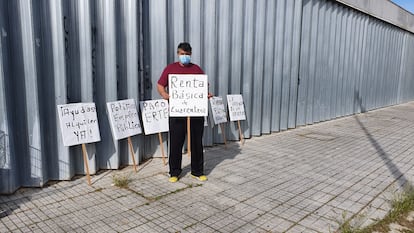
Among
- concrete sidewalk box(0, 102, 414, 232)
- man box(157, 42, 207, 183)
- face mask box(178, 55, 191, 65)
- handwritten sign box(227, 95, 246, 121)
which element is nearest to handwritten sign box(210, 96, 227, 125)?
handwritten sign box(227, 95, 246, 121)

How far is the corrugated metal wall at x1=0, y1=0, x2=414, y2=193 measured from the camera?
4.24m

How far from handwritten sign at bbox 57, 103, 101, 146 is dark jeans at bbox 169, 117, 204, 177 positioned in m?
1.07

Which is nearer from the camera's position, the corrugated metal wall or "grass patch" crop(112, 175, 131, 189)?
the corrugated metal wall

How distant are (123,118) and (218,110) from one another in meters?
2.27

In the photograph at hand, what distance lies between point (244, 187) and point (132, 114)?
205 centimetres

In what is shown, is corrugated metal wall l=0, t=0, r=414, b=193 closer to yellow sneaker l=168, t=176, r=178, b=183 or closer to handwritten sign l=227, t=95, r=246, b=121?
handwritten sign l=227, t=95, r=246, b=121

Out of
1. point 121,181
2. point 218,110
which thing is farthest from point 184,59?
point 218,110

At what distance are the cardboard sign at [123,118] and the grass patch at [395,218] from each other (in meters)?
3.19

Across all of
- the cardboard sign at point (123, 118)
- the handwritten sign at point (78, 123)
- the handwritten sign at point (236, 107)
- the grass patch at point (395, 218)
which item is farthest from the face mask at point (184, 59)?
the grass patch at point (395, 218)

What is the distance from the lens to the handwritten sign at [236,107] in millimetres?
6996

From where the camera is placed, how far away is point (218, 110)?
22.1 ft

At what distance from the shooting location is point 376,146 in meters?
7.47

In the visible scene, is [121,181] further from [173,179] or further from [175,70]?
[175,70]

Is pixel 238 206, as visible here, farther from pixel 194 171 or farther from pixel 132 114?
pixel 132 114
